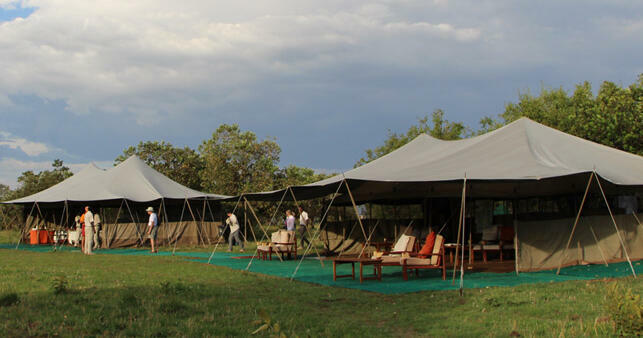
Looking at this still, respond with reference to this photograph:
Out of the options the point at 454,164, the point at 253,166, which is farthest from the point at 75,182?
the point at 454,164

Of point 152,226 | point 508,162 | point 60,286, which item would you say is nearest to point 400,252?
point 508,162

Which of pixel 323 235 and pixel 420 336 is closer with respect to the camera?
pixel 420 336

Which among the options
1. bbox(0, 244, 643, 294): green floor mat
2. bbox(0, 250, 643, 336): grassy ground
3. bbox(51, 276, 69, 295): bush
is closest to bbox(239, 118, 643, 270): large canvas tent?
bbox(0, 244, 643, 294): green floor mat

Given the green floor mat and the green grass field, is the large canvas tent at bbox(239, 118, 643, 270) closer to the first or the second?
the green floor mat

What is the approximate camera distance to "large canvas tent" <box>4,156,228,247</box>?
883 inches

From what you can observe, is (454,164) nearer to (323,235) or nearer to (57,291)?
(323,235)

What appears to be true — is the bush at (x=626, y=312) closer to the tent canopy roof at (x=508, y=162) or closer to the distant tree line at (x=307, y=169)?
the tent canopy roof at (x=508, y=162)

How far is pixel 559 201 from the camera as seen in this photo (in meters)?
14.7

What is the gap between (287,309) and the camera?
678cm

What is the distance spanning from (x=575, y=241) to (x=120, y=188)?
17194 mm

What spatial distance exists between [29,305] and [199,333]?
253 cm

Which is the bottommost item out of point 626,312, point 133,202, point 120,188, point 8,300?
point 8,300

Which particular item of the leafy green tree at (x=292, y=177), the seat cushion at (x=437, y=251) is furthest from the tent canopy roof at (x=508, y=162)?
the leafy green tree at (x=292, y=177)

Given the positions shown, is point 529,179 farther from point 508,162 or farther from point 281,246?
point 281,246
